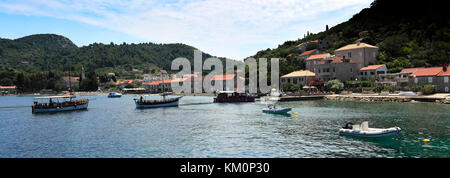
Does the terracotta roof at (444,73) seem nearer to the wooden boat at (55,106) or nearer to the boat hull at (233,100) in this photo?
the boat hull at (233,100)

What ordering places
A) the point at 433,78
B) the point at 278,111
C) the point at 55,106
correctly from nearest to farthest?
the point at 278,111
the point at 55,106
the point at 433,78

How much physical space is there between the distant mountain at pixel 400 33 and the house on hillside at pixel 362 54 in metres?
2.51

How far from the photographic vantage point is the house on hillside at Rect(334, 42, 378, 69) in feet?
305

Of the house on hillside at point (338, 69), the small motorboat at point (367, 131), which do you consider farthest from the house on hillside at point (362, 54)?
the small motorboat at point (367, 131)

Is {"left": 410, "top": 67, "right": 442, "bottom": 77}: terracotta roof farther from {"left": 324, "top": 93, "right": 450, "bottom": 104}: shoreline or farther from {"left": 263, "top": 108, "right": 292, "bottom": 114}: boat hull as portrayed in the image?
{"left": 263, "top": 108, "right": 292, "bottom": 114}: boat hull

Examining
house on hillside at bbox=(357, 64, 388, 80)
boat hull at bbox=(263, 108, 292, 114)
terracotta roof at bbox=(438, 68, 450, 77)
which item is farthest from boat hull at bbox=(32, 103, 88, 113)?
terracotta roof at bbox=(438, 68, 450, 77)

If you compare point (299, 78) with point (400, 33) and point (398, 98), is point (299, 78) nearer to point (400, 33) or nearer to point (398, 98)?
point (398, 98)

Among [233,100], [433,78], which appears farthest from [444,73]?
[233,100]

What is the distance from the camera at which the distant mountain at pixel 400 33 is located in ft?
288

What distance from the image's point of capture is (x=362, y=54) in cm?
9306

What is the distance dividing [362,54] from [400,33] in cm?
2924

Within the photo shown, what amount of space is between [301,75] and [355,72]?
15.6m
